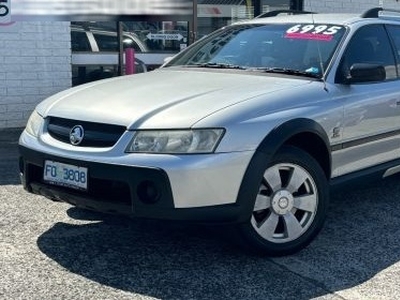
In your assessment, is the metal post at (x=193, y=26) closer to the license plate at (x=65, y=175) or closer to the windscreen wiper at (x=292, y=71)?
the windscreen wiper at (x=292, y=71)

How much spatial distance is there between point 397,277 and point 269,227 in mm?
818

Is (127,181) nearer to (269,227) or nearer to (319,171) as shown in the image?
(269,227)

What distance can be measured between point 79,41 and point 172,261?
5965 millimetres

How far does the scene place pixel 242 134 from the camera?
3.75 m

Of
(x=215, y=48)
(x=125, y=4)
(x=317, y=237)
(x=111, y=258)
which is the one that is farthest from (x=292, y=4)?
(x=111, y=258)

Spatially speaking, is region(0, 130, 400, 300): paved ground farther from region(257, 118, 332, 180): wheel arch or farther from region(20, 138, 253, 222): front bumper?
region(257, 118, 332, 180): wheel arch

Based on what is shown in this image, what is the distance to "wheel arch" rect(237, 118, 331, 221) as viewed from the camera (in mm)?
3768

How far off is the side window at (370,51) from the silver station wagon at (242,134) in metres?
0.01

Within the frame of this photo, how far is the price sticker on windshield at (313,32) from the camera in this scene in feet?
15.9

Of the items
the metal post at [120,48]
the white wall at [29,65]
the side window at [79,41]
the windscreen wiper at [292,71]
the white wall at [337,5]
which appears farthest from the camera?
the white wall at [337,5]

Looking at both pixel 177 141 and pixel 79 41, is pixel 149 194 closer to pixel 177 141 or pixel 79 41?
pixel 177 141

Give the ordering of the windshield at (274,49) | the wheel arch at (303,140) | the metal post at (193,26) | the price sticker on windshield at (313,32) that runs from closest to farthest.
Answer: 1. the wheel arch at (303,140)
2. the windshield at (274,49)
3. the price sticker on windshield at (313,32)
4. the metal post at (193,26)

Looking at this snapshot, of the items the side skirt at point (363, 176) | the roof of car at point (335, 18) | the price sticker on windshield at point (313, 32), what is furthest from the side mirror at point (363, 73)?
the side skirt at point (363, 176)

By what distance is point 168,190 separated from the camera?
3.61 metres
